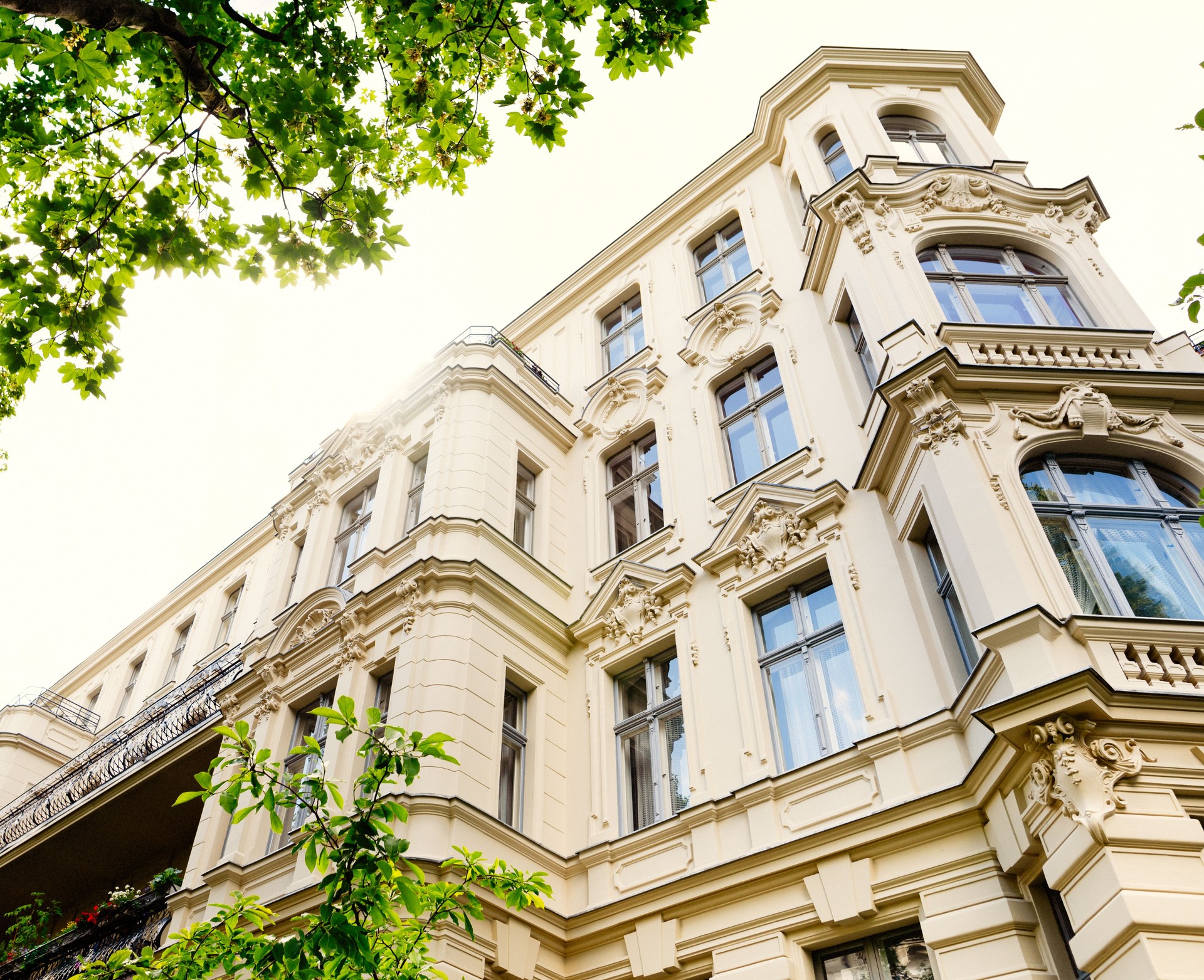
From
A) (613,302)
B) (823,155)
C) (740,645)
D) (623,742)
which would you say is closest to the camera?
(740,645)

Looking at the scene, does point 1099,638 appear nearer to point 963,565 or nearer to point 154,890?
point 963,565

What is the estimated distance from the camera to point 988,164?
555 inches

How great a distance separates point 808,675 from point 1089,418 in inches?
159

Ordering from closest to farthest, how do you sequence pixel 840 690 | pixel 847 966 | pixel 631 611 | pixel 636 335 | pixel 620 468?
1. pixel 847 966
2. pixel 840 690
3. pixel 631 611
4. pixel 620 468
5. pixel 636 335

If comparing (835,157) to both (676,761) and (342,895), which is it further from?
(342,895)

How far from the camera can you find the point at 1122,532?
877cm

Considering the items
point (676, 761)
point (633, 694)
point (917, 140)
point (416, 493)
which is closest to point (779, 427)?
point (633, 694)

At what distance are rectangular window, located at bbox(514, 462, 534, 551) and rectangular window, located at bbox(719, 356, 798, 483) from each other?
3.44 meters

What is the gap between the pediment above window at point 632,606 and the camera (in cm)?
1231

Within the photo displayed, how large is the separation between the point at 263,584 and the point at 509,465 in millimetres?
11473

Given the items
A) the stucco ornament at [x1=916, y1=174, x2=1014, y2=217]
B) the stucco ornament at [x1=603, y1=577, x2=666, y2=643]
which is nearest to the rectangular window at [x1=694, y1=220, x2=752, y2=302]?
the stucco ornament at [x1=916, y1=174, x2=1014, y2=217]

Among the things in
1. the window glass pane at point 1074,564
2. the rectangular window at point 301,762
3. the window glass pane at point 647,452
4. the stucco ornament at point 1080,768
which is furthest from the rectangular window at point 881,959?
the window glass pane at point 647,452

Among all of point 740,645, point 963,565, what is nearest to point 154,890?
point 740,645

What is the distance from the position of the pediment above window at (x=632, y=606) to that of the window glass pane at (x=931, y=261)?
516 centimetres
